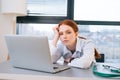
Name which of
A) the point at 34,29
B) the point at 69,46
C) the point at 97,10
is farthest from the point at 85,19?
the point at 69,46

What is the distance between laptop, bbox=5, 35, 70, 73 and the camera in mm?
1013

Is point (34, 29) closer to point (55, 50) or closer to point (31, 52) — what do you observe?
point (55, 50)

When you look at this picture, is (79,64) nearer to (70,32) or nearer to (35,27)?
(70,32)

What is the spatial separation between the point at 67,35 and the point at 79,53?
0.18 metres

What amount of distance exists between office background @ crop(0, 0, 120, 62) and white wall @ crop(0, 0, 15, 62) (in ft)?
0.82

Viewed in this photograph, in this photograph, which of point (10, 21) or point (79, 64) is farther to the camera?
point (10, 21)

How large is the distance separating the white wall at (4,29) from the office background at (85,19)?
249mm

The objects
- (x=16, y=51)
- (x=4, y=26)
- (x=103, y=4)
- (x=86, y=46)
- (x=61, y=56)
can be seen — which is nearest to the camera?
(x=16, y=51)

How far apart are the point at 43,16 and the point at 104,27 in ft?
3.39

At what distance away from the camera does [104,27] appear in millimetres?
3082

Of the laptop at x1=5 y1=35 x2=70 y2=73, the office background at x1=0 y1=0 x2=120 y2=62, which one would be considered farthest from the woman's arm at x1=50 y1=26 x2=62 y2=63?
the office background at x1=0 y1=0 x2=120 y2=62

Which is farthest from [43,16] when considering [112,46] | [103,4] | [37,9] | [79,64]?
[79,64]

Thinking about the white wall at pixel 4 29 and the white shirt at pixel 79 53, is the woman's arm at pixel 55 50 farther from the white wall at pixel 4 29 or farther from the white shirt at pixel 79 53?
the white wall at pixel 4 29

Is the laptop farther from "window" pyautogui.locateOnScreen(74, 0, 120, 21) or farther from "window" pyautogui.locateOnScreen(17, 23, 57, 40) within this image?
"window" pyautogui.locateOnScreen(74, 0, 120, 21)
